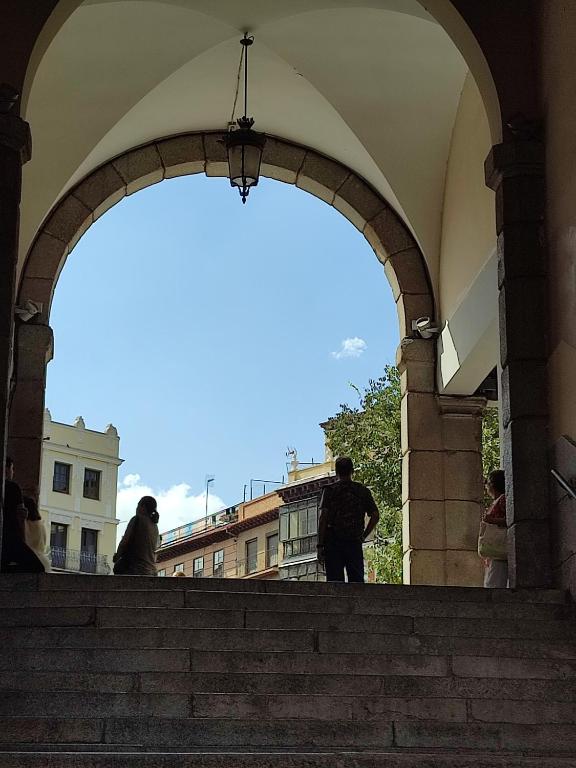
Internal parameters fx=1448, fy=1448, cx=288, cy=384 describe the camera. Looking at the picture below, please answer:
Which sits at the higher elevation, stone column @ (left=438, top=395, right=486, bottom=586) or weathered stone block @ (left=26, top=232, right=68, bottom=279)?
weathered stone block @ (left=26, top=232, right=68, bottom=279)

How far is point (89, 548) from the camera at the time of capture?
56188 mm

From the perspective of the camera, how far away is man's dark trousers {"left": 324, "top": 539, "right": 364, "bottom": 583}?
1134cm

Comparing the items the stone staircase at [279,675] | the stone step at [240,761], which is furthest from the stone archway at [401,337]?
the stone step at [240,761]

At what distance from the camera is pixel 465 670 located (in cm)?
778

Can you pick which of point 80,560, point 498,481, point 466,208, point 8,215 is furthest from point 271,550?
point 8,215

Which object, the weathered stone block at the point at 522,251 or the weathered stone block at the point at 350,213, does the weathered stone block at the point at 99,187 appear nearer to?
the weathered stone block at the point at 350,213

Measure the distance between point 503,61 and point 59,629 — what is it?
6.11 m

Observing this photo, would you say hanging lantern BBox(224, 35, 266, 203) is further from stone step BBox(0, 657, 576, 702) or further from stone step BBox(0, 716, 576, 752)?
stone step BBox(0, 716, 576, 752)

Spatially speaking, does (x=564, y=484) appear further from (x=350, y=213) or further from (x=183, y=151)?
(x=183, y=151)

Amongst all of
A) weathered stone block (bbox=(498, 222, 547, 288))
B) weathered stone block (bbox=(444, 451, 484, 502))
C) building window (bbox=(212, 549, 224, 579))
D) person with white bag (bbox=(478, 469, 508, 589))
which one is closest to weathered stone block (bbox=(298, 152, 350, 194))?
weathered stone block (bbox=(444, 451, 484, 502))

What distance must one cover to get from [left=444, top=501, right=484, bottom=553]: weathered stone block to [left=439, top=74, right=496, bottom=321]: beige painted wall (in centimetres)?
211

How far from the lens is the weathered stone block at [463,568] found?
51.1 ft

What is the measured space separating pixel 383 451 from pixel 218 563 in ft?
108

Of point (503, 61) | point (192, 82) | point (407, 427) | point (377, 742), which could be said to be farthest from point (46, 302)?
point (377, 742)
